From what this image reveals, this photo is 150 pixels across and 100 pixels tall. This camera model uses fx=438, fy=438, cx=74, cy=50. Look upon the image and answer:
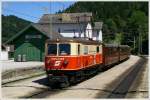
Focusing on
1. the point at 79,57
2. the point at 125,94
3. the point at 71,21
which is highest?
the point at 71,21

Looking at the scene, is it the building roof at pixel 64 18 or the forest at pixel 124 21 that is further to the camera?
the forest at pixel 124 21

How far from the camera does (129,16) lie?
129875 millimetres

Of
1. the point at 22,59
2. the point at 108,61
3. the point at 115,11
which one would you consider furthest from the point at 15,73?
the point at 115,11

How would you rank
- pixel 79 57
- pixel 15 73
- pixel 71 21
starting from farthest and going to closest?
pixel 71 21, pixel 15 73, pixel 79 57

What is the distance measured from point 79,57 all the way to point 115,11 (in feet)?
355

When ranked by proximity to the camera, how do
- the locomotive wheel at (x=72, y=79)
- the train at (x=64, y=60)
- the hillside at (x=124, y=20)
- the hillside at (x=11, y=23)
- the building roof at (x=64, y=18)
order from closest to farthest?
1. the train at (x=64, y=60)
2. the locomotive wheel at (x=72, y=79)
3. the building roof at (x=64, y=18)
4. the hillside at (x=11, y=23)
5. the hillside at (x=124, y=20)

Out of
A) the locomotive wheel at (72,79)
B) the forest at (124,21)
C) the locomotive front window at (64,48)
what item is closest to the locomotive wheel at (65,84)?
Answer: the locomotive wheel at (72,79)

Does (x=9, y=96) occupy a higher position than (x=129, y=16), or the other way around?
(x=129, y=16)

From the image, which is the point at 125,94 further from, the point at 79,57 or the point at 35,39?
the point at 35,39

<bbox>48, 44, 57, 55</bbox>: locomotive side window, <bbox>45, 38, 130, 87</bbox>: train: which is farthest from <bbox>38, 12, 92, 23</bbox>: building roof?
<bbox>48, 44, 57, 55</bbox>: locomotive side window

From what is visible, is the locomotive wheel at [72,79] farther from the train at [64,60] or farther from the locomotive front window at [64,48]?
the locomotive front window at [64,48]

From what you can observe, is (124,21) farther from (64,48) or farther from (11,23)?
(64,48)

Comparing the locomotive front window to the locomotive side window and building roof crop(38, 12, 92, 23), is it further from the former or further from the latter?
building roof crop(38, 12, 92, 23)

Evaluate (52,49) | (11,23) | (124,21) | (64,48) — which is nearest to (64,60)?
(64,48)
